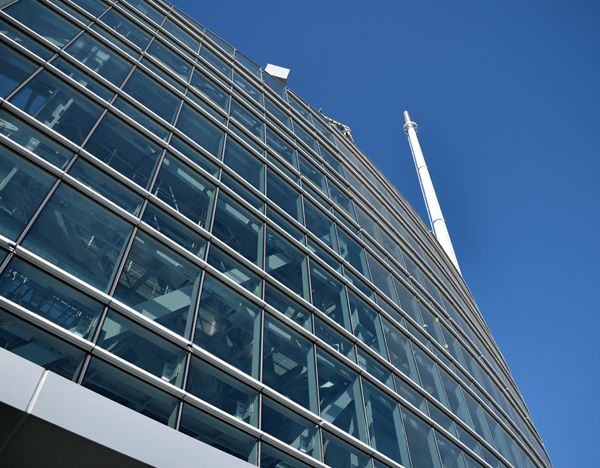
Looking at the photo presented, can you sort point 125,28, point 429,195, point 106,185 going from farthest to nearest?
point 429,195
point 125,28
point 106,185

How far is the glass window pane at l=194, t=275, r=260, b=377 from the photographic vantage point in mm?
10875

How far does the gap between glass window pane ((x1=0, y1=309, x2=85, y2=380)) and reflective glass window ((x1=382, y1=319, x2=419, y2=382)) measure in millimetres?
10560

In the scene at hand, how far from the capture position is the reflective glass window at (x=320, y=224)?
1870cm

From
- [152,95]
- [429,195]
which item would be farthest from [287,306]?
[429,195]

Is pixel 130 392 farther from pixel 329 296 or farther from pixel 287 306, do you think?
pixel 329 296

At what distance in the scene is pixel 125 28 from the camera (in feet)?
64.4

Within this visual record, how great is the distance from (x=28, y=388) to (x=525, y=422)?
2590cm

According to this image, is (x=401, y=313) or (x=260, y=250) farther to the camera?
(x=401, y=313)

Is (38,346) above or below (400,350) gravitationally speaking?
below

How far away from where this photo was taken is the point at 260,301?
513 inches

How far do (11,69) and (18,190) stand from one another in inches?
155

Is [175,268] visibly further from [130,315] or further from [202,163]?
[202,163]

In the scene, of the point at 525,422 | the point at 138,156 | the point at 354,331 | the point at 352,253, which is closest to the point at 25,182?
the point at 138,156

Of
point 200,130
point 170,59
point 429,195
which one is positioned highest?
point 429,195
